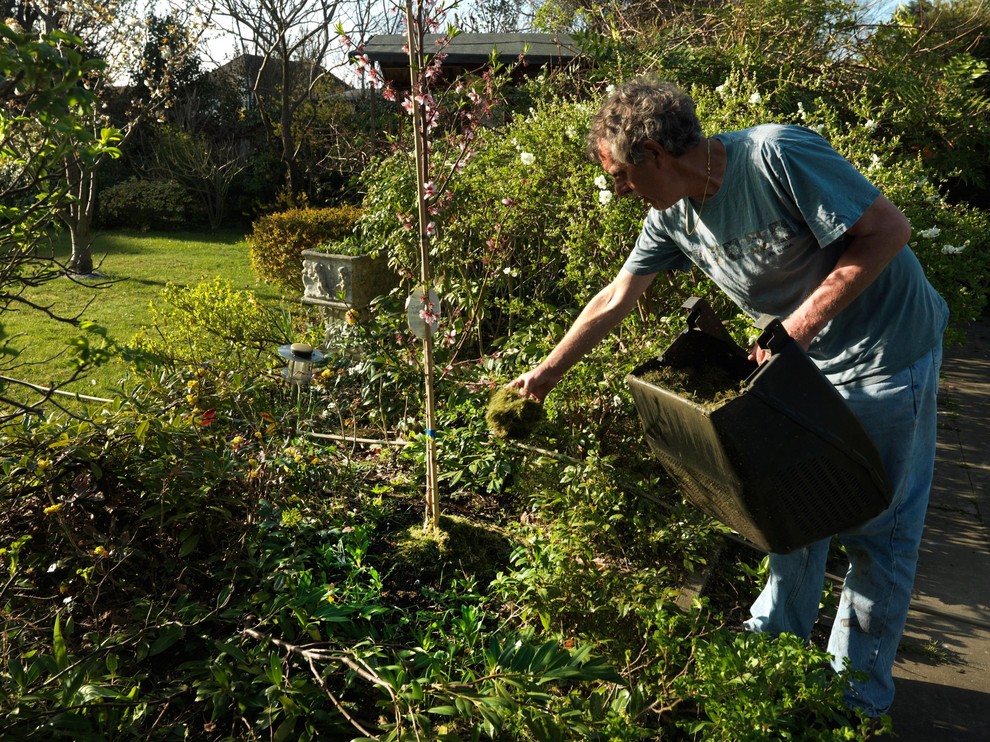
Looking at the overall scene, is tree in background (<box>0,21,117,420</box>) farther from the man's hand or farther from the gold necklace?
the gold necklace

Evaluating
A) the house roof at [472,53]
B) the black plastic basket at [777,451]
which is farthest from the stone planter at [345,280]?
the house roof at [472,53]

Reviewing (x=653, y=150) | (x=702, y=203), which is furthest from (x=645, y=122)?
(x=702, y=203)

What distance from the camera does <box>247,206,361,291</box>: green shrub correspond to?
802cm

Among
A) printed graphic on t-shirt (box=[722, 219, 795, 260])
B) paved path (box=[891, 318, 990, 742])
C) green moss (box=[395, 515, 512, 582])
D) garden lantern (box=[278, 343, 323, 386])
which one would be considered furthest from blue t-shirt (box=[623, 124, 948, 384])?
garden lantern (box=[278, 343, 323, 386])

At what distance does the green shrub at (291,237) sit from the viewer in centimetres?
802

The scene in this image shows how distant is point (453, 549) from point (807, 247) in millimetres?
1609

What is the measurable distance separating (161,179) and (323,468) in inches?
549

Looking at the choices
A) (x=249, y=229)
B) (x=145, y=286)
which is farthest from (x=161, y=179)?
(x=145, y=286)

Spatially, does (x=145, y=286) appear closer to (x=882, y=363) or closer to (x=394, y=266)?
(x=394, y=266)

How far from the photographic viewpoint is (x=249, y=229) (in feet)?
48.2

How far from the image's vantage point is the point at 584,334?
7.95ft

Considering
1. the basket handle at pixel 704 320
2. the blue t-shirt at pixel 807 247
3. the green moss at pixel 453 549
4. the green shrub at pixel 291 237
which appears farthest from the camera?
the green shrub at pixel 291 237

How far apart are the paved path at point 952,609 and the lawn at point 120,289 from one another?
3520 millimetres

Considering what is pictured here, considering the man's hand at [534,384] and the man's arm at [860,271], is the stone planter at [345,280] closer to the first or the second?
the man's hand at [534,384]
